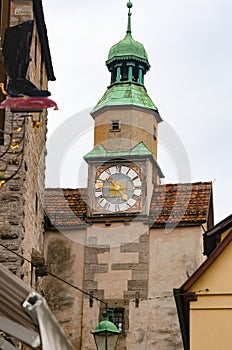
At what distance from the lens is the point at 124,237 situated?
2283cm

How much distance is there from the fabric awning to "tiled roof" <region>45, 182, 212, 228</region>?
1826 cm

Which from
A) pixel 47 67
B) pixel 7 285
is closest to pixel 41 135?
pixel 47 67

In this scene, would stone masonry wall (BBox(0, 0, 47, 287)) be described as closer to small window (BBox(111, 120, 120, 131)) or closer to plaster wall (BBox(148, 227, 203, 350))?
plaster wall (BBox(148, 227, 203, 350))

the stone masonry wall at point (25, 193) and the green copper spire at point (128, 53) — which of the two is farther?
the green copper spire at point (128, 53)

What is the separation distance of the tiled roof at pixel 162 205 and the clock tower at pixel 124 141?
0.25 m

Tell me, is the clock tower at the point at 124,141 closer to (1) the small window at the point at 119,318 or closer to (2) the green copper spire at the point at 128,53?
(2) the green copper spire at the point at 128,53

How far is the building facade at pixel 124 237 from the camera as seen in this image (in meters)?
21.8

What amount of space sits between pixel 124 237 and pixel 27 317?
18642mm

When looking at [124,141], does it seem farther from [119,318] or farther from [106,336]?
[106,336]

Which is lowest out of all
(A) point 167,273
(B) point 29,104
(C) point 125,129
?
(B) point 29,104

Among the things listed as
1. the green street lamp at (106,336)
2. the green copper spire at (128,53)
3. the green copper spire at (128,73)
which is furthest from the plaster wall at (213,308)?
the green copper spire at (128,53)

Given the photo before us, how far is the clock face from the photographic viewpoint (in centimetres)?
2344

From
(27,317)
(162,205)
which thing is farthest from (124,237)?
(27,317)

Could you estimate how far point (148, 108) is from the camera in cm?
2528
